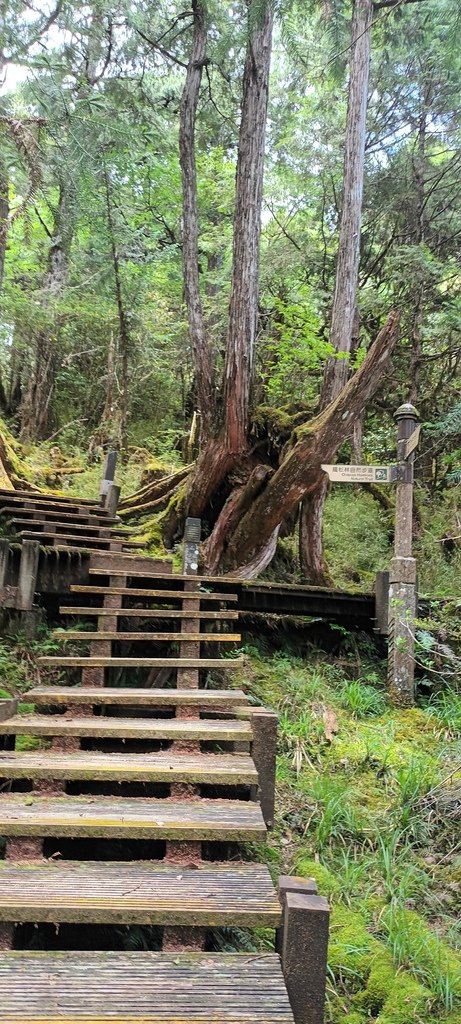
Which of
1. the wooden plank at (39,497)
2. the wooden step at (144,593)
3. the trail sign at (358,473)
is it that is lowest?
the wooden step at (144,593)

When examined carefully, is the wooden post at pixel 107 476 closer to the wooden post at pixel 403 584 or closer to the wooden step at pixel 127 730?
the wooden post at pixel 403 584

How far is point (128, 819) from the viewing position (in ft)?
8.57

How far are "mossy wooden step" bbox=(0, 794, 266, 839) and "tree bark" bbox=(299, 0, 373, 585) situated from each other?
212 inches

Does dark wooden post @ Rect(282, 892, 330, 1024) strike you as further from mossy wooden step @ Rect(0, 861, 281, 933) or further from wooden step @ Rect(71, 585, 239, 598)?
wooden step @ Rect(71, 585, 239, 598)

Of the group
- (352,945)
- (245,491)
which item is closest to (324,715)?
(352,945)

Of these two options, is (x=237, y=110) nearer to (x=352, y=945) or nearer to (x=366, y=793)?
(x=366, y=793)

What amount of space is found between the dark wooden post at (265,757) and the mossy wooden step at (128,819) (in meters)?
0.60

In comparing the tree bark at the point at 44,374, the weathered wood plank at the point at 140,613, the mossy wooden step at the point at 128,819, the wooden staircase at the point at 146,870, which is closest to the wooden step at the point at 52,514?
the weathered wood plank at the point at 140,613

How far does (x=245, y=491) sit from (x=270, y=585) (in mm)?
1333

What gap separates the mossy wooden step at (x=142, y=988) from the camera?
174 cm

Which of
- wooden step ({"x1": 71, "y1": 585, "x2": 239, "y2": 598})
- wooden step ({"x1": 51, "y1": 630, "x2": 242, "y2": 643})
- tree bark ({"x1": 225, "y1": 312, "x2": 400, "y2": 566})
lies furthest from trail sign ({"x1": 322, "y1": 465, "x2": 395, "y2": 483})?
wooden step ({"x1": 51, "y1": 630, "x2": 242, "y2": 643})

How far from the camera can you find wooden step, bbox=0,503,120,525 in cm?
619

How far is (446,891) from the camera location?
11.5 ft

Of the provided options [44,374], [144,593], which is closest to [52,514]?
[144,593]
